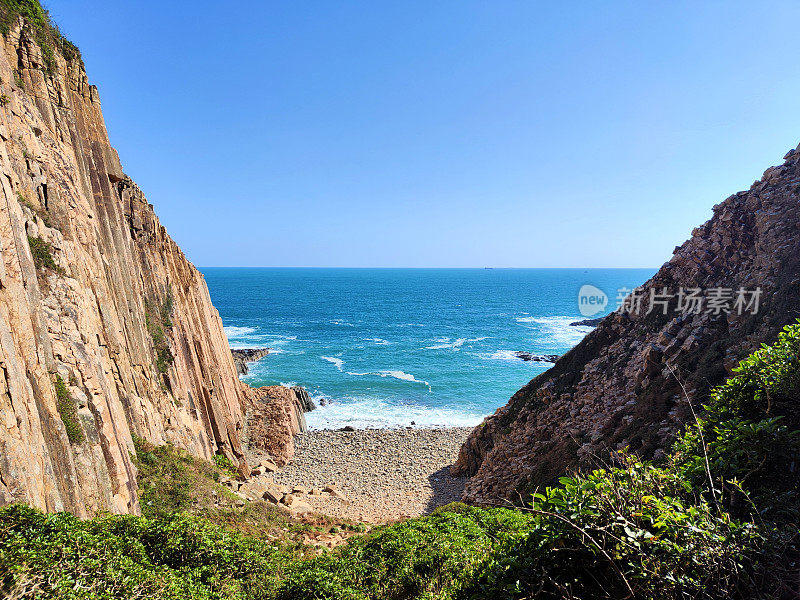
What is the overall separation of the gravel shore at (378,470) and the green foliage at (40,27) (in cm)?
2510

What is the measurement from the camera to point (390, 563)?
986 centimetres

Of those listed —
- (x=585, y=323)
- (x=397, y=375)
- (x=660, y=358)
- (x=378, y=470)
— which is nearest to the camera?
(x=660, y=358)

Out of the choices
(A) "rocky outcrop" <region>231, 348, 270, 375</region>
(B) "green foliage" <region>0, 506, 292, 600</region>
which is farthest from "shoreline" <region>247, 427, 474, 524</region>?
(A) "rocky outcrop" <region>231, 348, 270, 375</region>

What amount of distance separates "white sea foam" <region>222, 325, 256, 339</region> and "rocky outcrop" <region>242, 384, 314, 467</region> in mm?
38039

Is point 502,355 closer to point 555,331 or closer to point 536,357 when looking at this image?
point 536,357

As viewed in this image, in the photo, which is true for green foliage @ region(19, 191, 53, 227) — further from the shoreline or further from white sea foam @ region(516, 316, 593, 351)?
white sea foam @ region(516, 316, 593, 351)

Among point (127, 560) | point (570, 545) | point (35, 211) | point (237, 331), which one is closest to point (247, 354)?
point (237, 331)

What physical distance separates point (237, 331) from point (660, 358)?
7235cm

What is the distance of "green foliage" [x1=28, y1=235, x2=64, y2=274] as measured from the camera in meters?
13.3

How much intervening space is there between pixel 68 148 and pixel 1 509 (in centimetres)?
1707

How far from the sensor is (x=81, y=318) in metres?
14.2

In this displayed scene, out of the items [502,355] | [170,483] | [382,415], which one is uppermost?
[170,483]

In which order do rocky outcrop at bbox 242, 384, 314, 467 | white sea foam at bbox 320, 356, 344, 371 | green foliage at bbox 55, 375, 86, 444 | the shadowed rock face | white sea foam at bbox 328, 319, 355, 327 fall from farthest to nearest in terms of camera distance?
white sea foam at bbox 328, 319, 355, 327
white sea foam at bbox 320, 356, 344, 371
rocky outcrop at bbox 242, 384, 314, 467
the shadowed rock face
green foliage at bbox 55, 375, 86, 444

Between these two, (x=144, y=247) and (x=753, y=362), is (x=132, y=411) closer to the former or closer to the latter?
(x=144, y=247)
